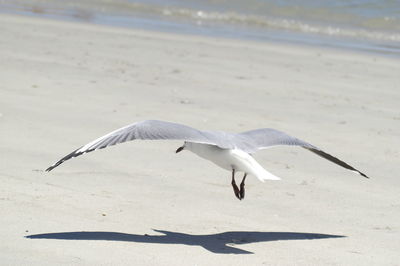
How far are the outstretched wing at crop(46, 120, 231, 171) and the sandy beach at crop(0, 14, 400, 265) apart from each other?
0.42 metres

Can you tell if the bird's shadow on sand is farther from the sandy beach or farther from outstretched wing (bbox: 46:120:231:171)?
outstretched wing (bbox: 46:120:231:171)

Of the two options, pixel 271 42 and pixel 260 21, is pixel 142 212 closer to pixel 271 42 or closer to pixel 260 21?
pixel 271 42

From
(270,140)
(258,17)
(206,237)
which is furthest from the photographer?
(258,17)

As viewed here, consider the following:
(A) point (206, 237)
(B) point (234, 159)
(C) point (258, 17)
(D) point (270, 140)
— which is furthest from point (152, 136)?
(C) point (258, 17)

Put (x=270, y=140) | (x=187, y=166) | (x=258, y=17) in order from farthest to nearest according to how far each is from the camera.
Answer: (x=258, y=17), (x=187, y=166), (x=270, y=140)

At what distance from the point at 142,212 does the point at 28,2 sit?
14.0 m

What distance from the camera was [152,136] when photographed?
4.14 meters

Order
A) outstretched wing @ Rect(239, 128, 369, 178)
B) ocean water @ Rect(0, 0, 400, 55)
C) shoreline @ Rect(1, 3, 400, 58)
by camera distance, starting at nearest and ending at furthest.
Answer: outstretched wing @ Rect(239, 128, 369, 178)
shoreline @ Rect(1, 3, 400, 58)
ocean water @ Rect(0, 0, 400, 55)

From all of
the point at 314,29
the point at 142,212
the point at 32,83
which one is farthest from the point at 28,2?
the point at 142,212

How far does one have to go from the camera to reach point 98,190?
4.82 meters

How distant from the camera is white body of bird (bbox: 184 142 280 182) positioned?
3.98m

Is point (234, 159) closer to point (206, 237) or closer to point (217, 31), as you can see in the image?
point (206, 237)

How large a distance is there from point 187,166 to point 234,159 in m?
1.48

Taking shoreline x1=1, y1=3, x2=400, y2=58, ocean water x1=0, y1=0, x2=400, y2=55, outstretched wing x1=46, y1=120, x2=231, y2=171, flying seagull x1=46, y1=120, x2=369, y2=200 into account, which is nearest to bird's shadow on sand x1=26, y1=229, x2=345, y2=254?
flying seagull x1=46, y1=120, x2=369, y2=200
